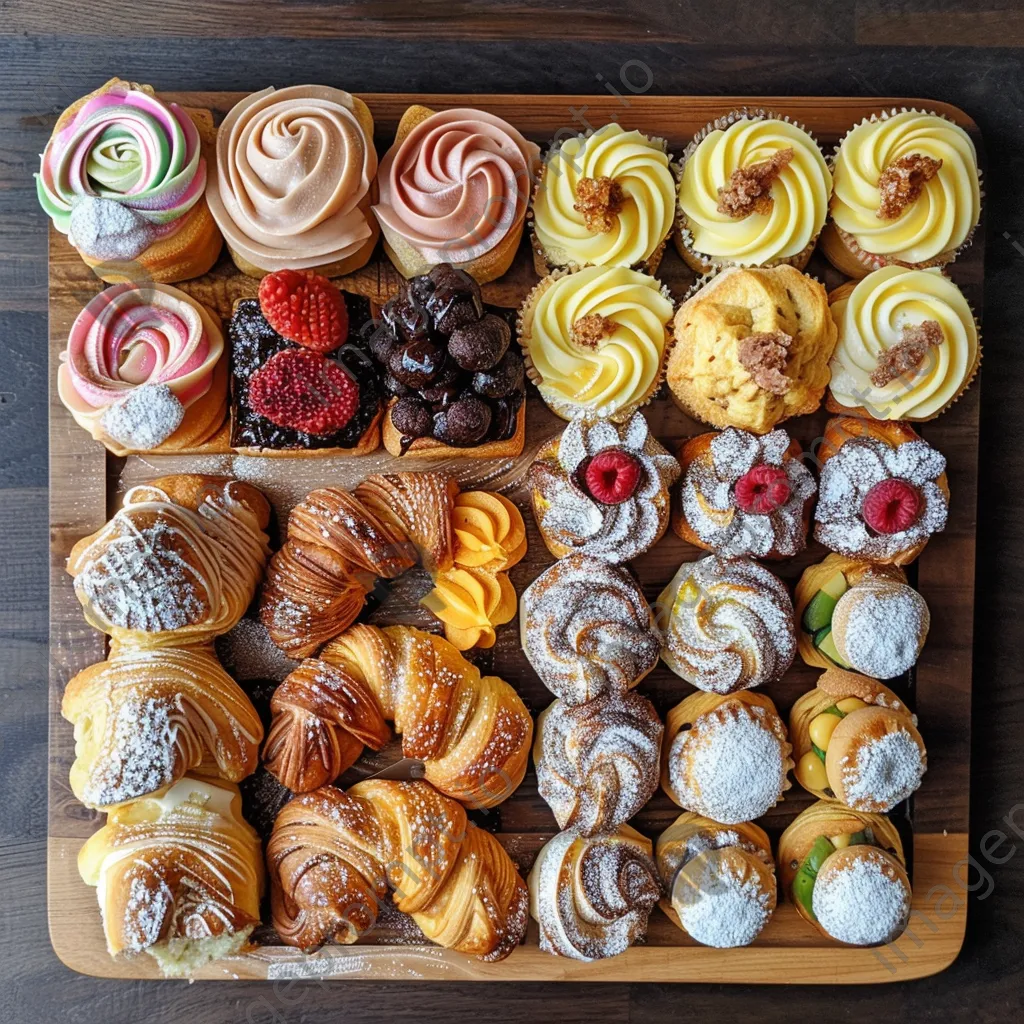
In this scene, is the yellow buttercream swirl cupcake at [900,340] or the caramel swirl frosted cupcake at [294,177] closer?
the caramel swirl frosted cupcake at [294,177]

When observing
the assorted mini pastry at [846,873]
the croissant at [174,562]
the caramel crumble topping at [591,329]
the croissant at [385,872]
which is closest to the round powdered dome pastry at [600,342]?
→ the caramel crumble topping at [591,329]

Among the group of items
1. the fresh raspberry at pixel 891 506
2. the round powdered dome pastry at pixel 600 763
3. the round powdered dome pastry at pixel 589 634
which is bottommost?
the round powdered dome pastry at pixel 600 763

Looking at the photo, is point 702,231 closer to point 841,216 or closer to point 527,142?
point 841,216

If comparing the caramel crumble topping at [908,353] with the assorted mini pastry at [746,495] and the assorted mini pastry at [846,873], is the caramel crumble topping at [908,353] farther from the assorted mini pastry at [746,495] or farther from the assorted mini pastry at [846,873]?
the assorted mini pastry at [846,873]

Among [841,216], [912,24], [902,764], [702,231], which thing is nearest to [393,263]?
[702,231]

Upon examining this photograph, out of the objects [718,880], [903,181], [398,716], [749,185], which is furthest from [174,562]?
[903,181]

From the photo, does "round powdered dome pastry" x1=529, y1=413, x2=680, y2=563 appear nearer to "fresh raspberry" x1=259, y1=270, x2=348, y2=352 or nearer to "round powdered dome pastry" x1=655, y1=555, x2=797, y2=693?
"round powdered dome pastry" x1=655, y1=555, x2=797, y2=693

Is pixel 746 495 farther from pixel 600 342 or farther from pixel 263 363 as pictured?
pixel 263 363
